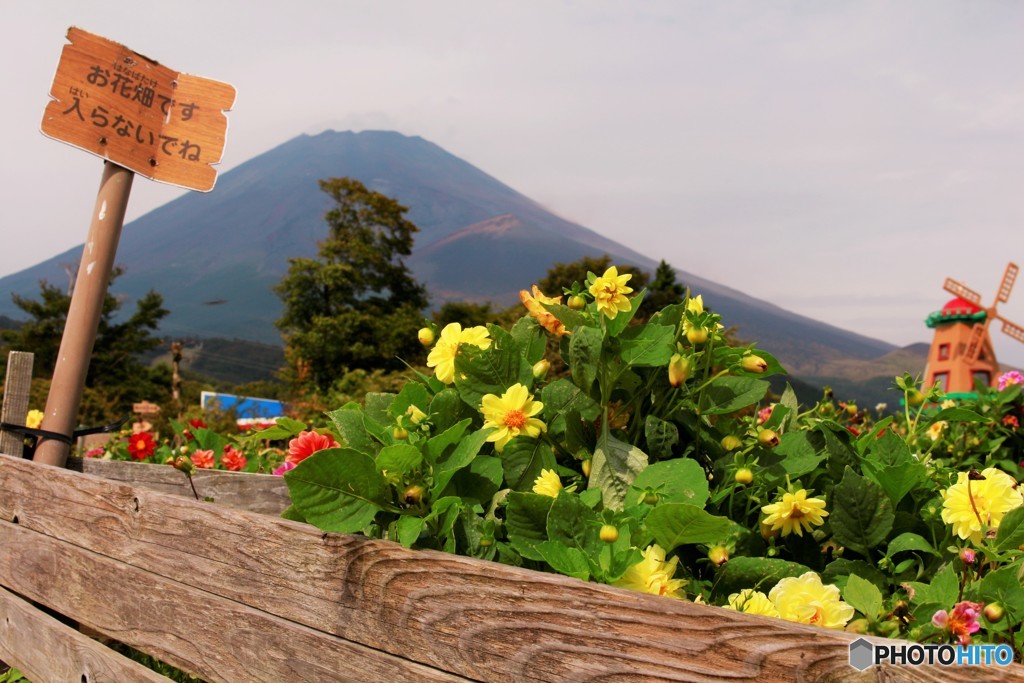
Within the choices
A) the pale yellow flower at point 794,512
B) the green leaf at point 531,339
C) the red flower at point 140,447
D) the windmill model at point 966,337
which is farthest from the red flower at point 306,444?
the windmill model at point 966,337

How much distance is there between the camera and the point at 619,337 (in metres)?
0.97

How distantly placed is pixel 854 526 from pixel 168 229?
18135cm

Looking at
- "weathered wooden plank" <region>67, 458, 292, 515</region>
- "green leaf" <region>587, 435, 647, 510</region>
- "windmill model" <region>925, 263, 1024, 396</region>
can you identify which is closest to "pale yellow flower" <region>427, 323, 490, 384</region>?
"green leaf" <region>587, 435, 647, 510</region>

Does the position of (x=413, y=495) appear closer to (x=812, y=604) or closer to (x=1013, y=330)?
(x=812, y=604)

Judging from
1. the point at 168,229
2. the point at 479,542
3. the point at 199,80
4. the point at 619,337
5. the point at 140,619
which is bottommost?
the point at 140,619

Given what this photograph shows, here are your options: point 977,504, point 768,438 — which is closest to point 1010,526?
point 977,504

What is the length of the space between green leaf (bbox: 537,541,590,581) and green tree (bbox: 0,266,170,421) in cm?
2347

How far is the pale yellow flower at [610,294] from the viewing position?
3.14ft

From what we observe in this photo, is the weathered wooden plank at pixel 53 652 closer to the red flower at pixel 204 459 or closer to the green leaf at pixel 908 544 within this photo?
the red flower at pixel 204 459

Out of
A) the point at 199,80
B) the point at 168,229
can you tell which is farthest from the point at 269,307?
the point at 199,80

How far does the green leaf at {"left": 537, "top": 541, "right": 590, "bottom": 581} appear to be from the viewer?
0.75 m

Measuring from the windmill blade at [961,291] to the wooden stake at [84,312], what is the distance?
29.2m

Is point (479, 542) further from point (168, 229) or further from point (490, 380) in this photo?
point (168, 229)

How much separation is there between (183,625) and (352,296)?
3040 centimetres
